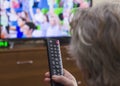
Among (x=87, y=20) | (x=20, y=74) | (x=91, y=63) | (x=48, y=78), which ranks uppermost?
(x=87, y=20)

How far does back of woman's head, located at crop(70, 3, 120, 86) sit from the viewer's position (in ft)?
2.60

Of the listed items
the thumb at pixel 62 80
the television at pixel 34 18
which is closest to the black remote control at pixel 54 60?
the thumb at pixel 62 80

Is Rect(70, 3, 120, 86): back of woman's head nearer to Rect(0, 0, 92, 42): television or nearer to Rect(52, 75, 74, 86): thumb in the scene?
Rect(52, 75, 74, 86): thumb

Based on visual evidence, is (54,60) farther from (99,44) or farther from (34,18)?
(34,18)

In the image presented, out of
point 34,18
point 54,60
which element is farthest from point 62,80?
point 34,18

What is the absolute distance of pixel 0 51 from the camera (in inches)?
93.2

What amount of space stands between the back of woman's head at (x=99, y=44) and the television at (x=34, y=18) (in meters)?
1.71

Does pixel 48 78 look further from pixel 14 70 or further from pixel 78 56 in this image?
pixel 14 70

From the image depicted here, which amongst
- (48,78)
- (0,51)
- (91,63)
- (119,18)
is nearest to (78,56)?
(91,63)

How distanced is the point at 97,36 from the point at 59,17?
1.89 meters

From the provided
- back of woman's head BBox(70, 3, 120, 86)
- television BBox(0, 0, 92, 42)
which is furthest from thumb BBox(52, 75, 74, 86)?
television BBox(0, 0, 92, 42)

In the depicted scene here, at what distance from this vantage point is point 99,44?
0.81m

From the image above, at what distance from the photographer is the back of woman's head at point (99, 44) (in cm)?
79

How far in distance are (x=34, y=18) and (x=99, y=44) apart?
1.83 m
